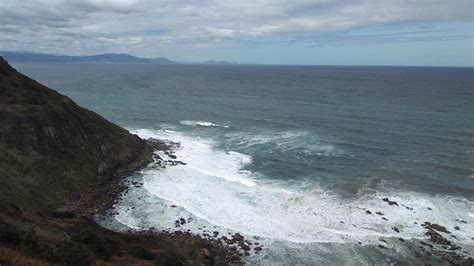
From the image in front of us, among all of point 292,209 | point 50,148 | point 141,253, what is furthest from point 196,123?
point 141,253

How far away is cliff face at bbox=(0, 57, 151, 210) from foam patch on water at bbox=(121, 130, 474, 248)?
7.31m

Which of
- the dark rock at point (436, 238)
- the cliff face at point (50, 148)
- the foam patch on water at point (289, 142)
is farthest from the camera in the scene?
the foam patch on water at point (289, 142)

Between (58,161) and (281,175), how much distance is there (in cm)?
3012

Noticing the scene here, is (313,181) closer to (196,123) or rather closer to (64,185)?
(64,185)

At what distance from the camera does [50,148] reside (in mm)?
49500

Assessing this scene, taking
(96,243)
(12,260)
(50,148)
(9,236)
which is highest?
(12,260)

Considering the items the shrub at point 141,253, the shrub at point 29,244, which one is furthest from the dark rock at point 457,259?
the shrub at point 29,244

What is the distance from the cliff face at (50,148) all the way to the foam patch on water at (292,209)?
24.0ft

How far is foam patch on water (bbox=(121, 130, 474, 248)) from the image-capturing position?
3775 cm

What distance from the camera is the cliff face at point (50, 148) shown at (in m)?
42.3

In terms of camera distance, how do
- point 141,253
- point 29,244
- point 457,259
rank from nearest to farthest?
point 29,244, point 141,253, point 457,259

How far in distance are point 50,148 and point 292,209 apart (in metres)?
32.8

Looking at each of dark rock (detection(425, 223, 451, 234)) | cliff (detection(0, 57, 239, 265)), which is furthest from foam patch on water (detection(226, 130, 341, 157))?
dark rock (detection(425, 223, 451, 234))

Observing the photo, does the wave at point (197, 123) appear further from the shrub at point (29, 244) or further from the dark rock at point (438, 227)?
the shrub at point (29, 244)
